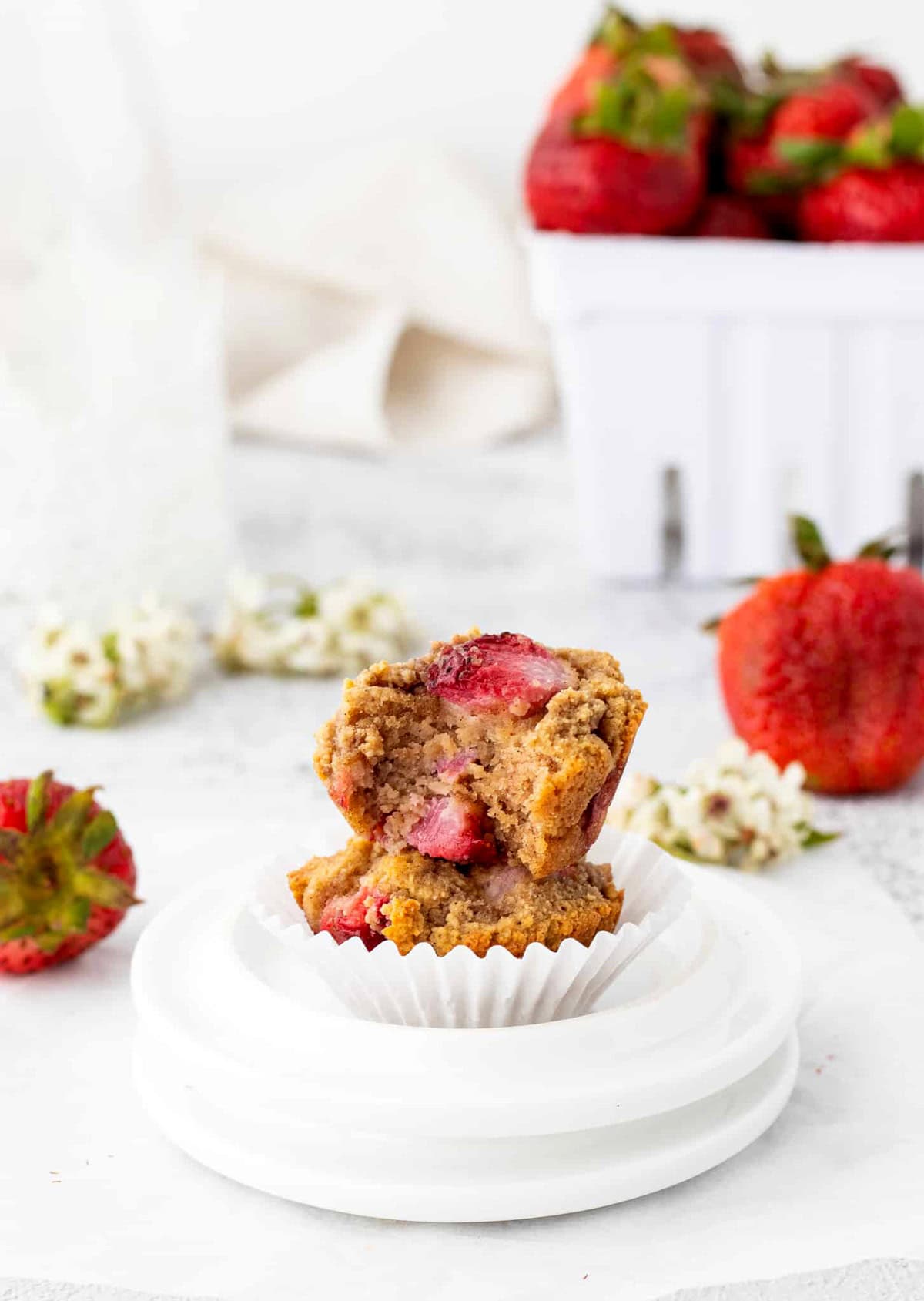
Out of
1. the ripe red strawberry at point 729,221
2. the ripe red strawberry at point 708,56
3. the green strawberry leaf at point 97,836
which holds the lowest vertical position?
the green strawberry leaf at point 97,836

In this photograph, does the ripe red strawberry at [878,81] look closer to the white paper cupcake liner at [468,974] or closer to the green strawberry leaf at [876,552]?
the green strawberry leaf at [876,552]

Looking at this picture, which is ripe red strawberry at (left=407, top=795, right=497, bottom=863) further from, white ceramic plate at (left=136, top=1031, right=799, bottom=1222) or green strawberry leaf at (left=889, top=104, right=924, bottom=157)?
green strawberry leaf at (left=889, top=104, right=924, bottom=157)

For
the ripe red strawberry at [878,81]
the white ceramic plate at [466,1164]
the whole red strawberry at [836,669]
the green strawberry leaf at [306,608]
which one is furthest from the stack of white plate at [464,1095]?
the ripe red strawberry at [878,81]

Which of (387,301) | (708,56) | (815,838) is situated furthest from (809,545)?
(387,301)

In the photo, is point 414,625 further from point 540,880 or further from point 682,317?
point 540,880

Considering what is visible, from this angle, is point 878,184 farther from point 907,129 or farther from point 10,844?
point 10,844

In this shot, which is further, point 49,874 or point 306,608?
point 306,608
